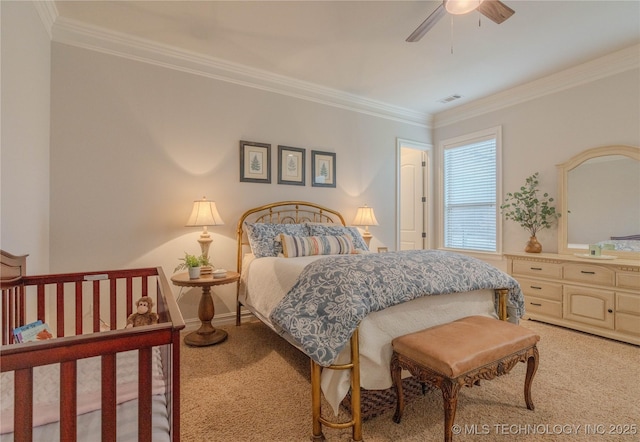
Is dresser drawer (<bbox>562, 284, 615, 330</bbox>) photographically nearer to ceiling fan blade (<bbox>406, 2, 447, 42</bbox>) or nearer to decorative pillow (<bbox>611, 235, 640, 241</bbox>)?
decorative pillow (<bbox>611, 235, 640, 241</bbox>)

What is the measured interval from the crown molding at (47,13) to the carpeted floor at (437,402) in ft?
9.33

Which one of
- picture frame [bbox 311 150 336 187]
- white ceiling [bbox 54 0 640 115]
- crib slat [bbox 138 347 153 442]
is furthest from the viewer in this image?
picture frame [bbox 311 150 336 187]

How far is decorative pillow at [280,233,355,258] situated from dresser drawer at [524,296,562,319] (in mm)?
1934

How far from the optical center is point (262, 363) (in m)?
2.47

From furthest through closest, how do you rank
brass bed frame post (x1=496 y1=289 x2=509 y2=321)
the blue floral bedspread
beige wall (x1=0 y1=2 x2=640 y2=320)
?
brass bed frame post (x1=496 y1=289 x2=509 y2=321), beige wall (x1=0 y1=2 x2=640 y2=320), the blue floral bedspread

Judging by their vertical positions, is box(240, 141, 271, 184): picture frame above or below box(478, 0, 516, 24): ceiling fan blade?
below

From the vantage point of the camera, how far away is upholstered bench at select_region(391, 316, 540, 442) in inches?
57.1

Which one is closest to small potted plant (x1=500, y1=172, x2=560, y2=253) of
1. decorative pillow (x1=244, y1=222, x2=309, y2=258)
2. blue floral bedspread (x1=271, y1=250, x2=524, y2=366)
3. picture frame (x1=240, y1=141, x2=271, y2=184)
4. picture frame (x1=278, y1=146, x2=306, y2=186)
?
blue floral bedspread (x1=271, y1=250, x2=524, y2=366)

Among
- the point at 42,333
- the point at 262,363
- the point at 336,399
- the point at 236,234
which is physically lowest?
the point at 262,363

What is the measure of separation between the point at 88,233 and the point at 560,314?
4620 millimetres

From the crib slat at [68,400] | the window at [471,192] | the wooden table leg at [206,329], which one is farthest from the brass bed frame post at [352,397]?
the window at [471,192]

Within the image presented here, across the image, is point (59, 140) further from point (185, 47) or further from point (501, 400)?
point (501, 400)

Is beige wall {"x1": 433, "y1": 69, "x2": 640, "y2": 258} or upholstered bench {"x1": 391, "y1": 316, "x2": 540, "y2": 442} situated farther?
beige wall {"x1": 433, "y1": 69, "x2": 640, "y2": 258}

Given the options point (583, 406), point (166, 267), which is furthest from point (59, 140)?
point (583, 406)
